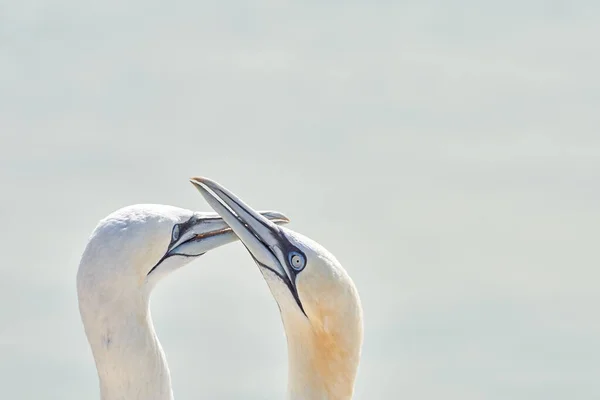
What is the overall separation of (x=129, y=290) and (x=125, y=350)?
18.6 inches

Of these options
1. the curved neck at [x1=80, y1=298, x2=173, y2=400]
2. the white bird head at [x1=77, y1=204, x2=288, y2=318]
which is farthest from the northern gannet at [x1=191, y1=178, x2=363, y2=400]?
the curved neck at [x1=80, y1=298, x2=173, y2=400]

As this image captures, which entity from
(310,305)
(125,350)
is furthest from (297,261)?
(125,350)

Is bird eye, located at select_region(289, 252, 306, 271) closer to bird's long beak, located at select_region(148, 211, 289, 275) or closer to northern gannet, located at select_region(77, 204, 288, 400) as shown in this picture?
bird's long beak, located at select_region(148, 211, 289, 275)

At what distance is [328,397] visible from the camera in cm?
1992

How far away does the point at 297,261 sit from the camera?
19797 millimetres

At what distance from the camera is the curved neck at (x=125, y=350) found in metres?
19.9

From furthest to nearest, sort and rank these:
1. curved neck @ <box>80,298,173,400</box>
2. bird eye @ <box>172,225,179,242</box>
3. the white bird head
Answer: bird eye @ <box>172,225,179,242</box>, curved neck @ <box>80,298,173,400</box>, the white bird head

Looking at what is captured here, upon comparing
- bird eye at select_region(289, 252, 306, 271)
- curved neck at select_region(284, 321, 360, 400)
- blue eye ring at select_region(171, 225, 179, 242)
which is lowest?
curved neck at select_region(284, 321, 360, 400)

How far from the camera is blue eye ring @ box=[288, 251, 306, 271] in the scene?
64.8 ft

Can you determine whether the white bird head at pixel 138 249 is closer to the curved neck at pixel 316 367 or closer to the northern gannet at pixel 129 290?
the northern gannet at pixel 129 290

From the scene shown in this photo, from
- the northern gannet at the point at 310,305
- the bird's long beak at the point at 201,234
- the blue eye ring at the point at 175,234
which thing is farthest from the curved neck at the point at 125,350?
the northern gannet at the point at 310,305

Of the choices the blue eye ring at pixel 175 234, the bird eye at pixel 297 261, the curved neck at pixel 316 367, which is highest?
the blue eye ring at pixel 175 234

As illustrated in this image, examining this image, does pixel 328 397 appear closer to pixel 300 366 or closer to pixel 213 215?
pixel 300 366

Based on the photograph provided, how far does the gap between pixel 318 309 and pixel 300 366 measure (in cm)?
56
